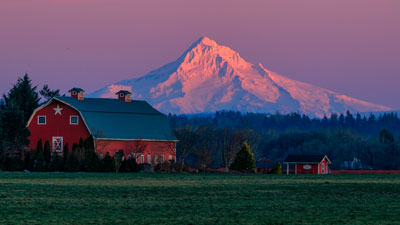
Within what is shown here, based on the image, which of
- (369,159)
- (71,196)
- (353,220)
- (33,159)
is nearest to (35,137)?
(33,159)

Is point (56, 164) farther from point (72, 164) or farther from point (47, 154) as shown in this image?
point (47, 154)

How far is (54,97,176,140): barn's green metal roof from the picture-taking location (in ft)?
267

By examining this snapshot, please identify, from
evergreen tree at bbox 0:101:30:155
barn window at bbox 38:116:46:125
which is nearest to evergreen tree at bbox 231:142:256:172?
barn window at bbox 38:116:46:125

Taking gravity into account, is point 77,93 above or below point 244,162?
above

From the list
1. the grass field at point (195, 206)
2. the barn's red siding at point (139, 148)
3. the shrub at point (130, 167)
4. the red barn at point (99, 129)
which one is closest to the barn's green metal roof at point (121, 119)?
the red barn at point (99, 129)

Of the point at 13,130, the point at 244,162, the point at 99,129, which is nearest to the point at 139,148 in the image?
the point at 99,129

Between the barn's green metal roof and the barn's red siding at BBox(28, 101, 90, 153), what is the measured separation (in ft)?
3.15

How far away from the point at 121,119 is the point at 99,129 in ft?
17.0

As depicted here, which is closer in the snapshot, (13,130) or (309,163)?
(13,130)

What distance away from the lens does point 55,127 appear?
82125 mm

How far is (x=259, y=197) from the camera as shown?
111ft

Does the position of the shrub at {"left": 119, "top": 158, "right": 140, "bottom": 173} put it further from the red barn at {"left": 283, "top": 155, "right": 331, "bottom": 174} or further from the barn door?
the red barn at {"left": 283, "top": 155, "right": 331, "bottom": 174}

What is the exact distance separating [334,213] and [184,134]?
60017 millimetres

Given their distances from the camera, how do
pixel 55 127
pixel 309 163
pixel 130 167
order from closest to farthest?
1. pixel 130 167
2. pixel 55 127
3. pixel 309 163
